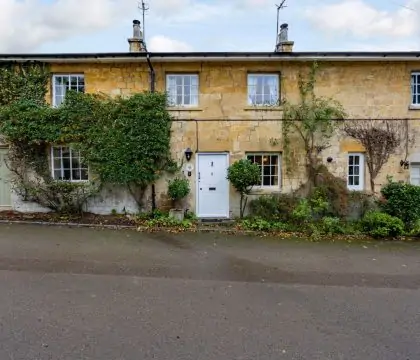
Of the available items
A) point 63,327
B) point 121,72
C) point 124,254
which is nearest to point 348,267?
point 124,254

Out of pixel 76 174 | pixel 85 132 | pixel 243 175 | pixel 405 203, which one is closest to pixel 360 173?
pixel 405 203

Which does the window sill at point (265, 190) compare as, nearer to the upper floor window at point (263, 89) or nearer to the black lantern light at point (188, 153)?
the black lantern light at point (188, 153)

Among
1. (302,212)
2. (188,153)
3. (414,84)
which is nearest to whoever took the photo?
(302,212)

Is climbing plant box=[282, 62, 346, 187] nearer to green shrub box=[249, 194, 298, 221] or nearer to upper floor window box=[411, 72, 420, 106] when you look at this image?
green shrub box=[249, 194, 298, 221]

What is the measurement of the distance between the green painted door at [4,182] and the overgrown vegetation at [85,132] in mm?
465

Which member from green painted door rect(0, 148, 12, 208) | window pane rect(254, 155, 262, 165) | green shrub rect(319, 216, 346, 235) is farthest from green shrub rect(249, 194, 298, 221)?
green painted door rect(0, 148, 12, 208)

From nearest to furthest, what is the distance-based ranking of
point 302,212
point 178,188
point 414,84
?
point 302,212
point 178,188
point 414,84

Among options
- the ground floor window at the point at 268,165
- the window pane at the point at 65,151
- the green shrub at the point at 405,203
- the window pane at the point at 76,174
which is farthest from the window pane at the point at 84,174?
the green shrub at the point at 405,203

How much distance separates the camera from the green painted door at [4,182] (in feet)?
38.5

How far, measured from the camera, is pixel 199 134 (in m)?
11.5

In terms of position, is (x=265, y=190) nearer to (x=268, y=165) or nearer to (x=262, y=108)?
(x=268, y=165)

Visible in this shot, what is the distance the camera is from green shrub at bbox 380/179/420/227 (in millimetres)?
9828

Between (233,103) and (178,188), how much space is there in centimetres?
344

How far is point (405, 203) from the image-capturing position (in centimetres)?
987
